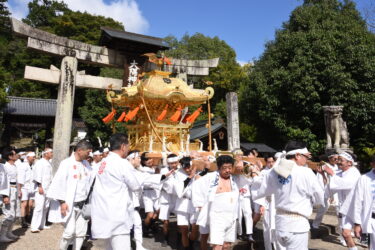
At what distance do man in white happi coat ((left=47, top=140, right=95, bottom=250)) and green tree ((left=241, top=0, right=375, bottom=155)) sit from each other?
1246 cm

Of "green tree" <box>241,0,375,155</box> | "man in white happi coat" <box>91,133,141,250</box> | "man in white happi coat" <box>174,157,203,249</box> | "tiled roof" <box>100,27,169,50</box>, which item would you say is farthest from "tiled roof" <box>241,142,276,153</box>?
"man in white happi coat" <box>91,133,141,250</box>

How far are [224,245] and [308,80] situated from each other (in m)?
12.4

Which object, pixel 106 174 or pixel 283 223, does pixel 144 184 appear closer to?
pixel 106 174

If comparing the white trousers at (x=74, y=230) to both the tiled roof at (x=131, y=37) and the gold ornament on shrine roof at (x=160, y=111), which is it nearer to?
the gold ornament on shrine roof at (x=160, y=111)

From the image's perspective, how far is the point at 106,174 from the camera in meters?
3.55

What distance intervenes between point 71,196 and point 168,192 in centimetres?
168

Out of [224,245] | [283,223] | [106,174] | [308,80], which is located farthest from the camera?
[308,80]

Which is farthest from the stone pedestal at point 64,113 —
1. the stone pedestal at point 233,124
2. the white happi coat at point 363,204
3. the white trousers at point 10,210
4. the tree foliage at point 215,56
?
the tree foliage at point 215,56

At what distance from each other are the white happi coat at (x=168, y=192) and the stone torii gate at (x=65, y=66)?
483 centimetres

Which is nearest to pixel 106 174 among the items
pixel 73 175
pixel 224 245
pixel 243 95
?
pixel 73 175

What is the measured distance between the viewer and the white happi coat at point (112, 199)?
135 inches

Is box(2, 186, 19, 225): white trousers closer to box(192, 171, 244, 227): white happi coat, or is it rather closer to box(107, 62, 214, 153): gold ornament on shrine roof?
box(107, 62, 214, 153): gold ornament on shrine roof

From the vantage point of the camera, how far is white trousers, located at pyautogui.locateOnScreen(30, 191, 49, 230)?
671cm

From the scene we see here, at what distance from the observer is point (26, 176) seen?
743cm
